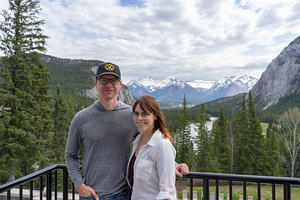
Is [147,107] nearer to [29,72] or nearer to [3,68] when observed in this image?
[29,72]

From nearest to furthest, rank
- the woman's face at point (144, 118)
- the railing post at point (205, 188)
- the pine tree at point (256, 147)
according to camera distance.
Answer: the woman's face at point (144, 118), the railing post at point (205, 188), the pine tree at point (256, 147)

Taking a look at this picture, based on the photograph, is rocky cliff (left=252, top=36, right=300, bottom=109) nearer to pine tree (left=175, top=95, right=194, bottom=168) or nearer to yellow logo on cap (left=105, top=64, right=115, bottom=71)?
pine tree (left=175, top=95, right=194, bottom=168)

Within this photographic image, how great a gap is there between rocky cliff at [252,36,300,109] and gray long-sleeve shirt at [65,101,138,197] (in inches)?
5681

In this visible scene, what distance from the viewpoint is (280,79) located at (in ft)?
455

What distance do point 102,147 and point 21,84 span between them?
56.5 feet

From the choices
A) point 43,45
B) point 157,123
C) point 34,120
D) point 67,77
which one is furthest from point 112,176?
point 67,77

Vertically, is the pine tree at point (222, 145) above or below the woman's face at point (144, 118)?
below

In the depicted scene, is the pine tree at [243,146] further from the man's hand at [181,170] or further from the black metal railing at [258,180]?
the man's hand at [181,170]

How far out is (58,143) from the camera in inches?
1046

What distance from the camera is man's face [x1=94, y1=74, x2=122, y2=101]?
267 cm

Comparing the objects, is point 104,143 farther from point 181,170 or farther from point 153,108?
point 181,170

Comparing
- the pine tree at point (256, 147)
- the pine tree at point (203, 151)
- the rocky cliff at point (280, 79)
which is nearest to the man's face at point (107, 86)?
the pine tree at point (203, 151)

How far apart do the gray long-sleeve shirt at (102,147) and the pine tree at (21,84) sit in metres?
15.8

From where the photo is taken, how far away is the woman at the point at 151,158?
2.03m
